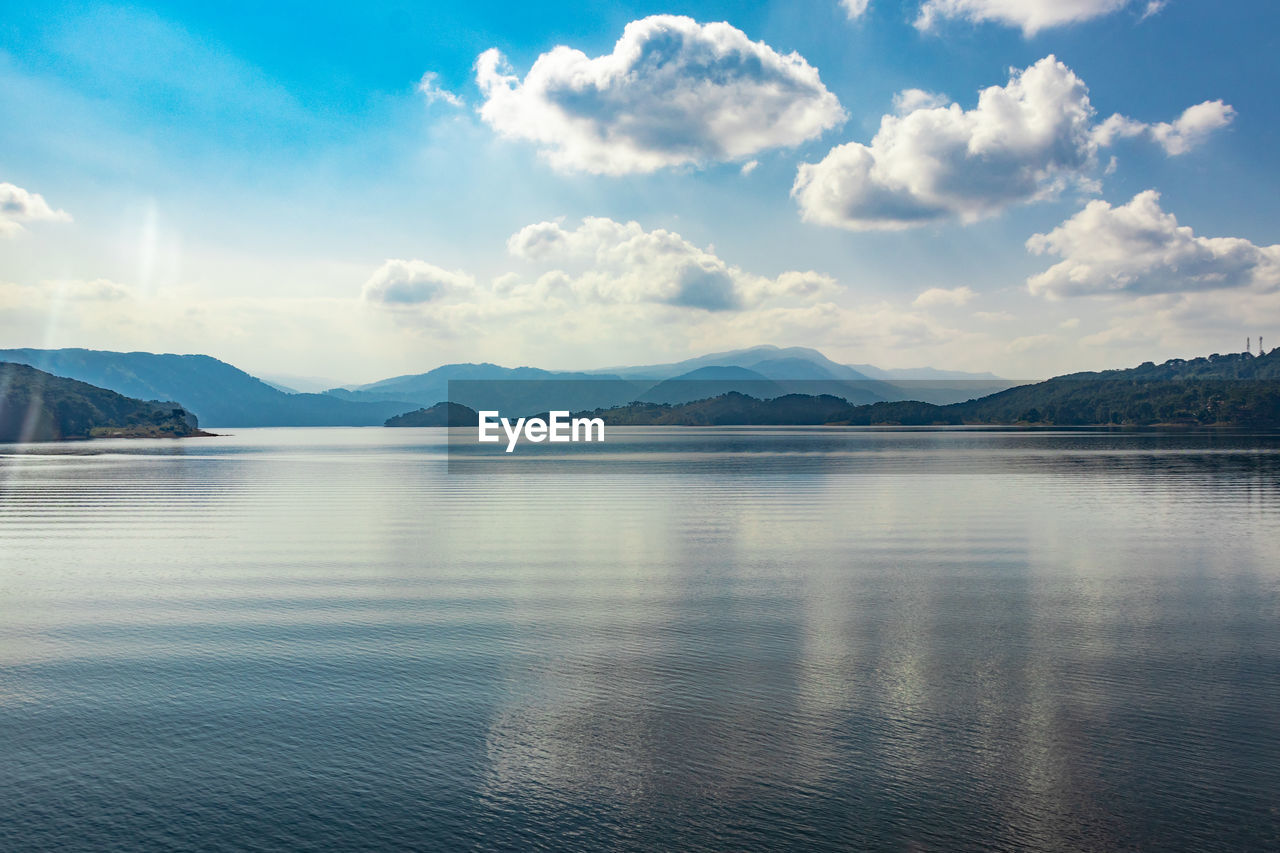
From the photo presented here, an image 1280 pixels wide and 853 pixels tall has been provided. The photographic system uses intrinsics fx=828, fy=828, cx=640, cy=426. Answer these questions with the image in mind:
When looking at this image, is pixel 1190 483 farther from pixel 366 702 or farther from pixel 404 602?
pixel 366 702

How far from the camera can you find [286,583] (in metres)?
32.6

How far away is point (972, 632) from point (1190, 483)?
67.2 metres

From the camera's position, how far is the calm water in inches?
514

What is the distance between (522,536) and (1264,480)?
72.1 metres

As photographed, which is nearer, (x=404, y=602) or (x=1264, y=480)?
(x=404, y=602)

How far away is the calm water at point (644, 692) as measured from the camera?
13.1m

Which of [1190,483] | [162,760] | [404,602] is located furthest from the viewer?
[1190,483]

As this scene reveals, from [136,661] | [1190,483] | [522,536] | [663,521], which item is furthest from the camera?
[1190,483]

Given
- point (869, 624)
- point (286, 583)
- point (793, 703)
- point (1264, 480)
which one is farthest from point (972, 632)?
point (1264, 480)

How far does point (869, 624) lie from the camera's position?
2484 cm

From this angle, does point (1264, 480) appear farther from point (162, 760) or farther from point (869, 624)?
point (162, 760)

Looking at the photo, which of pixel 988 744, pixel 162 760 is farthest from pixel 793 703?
pixel 162 760

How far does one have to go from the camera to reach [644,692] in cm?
1867

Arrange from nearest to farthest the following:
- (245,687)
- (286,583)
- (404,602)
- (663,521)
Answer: (245,687) < (404,602) < (286,583) < (663,521)
